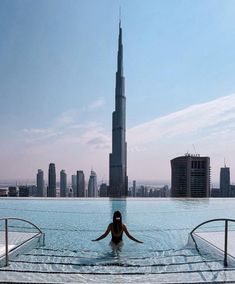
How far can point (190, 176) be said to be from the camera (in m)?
48.5

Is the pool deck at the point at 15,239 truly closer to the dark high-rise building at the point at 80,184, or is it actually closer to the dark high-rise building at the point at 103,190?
the dark high-rise building at the point at 103,190

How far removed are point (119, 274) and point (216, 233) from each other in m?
4.03

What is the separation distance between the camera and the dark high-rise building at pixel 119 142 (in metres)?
79.1

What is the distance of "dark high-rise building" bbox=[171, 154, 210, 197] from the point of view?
47.0 meters

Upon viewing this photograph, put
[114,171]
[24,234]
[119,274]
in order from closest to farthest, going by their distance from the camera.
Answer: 1. [119,274]
2. [24,234]
3. [114,171]

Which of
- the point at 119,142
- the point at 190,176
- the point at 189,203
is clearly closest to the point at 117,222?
the point at 189,203

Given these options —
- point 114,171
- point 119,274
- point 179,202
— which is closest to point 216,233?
point 119,274

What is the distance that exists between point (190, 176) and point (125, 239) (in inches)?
1673

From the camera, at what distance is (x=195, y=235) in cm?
697

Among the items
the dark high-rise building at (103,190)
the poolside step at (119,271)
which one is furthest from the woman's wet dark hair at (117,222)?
the dark high-rise building at (103,190)

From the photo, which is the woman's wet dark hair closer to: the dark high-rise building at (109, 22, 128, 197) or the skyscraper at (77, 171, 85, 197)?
the dark high-rise building at (109, 22, 128, 197)

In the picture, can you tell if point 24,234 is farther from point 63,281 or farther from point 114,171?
point 114,171

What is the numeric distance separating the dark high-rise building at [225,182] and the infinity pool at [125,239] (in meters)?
54.9

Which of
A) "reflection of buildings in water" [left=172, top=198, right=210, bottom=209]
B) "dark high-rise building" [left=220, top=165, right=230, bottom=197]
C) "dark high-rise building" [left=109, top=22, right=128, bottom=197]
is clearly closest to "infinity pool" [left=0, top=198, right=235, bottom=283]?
"reflection of buildings in water" [left=172, top=198, right=210, bottom=209]
